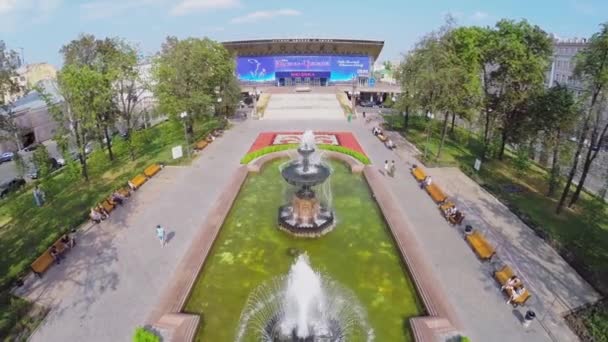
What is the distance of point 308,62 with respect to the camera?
69.6 metres

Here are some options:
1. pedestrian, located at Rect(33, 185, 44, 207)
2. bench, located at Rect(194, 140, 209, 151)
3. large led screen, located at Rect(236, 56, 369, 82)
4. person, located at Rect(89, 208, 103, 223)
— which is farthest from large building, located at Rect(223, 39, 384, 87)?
person, located at Rect(89, 208, 103, 223)

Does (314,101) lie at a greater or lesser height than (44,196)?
greater

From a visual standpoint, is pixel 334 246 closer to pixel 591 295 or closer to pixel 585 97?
pixel 591 295

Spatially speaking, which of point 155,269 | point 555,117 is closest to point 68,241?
point 155,269

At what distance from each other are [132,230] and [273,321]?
921 cm

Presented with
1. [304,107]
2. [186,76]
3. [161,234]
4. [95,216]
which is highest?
[186,76]

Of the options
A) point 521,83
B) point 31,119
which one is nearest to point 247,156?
point 521,83

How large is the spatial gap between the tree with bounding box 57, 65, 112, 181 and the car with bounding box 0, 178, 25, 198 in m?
5.76

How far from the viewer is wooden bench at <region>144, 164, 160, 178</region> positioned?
2352cm

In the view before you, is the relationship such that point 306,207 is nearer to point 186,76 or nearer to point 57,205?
point 57,205

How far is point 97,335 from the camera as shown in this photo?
1085 centimetres

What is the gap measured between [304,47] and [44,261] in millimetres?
61712

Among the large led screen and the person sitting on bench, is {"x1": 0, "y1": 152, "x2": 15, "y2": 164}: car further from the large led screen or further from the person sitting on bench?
the large led screen

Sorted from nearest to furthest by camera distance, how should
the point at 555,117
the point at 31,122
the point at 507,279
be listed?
the point at 507,279, the point at 555,117, the point at 31,122
